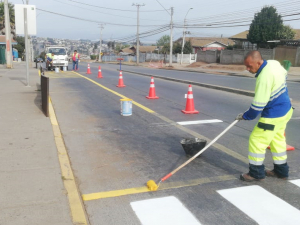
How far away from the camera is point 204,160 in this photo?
534cm

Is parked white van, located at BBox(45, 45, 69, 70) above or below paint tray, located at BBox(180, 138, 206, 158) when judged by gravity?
above

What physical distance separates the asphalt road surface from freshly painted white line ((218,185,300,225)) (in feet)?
0.03

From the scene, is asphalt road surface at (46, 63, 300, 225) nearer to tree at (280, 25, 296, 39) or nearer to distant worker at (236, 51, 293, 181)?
distant worker at (236, 51, 293, 181)

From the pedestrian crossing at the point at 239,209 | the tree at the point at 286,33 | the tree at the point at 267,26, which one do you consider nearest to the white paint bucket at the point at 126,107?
the pedestrian crossing at the point at 239,209

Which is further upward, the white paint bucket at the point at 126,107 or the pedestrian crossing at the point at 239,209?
the white paint bucket at the point at 126,107

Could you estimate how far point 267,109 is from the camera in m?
Answer: 4.21

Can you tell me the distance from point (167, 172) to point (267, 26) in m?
47.3

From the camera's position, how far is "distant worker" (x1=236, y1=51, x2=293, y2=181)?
407 centimetres

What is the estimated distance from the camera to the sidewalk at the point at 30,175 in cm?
350

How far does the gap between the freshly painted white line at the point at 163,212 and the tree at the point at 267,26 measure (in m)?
47.8

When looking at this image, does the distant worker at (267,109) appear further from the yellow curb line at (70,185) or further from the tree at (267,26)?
the tree at (267,26)

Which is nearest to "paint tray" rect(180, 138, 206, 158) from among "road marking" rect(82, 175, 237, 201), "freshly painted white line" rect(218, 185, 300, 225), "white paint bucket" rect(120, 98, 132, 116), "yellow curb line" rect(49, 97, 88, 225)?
"road marking" rect(82, 175, 237, 201)

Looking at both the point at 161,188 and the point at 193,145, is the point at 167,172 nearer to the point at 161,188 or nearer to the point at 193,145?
the point at 161,188

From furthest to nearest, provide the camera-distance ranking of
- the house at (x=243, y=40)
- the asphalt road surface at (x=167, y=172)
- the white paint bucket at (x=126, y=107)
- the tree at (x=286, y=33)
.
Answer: the house at (x=243, y=40), the tree at (x=286, y=33), the white paint bucket at (x=126, y=107), the asphalt road surface at (x=167, y=172)
